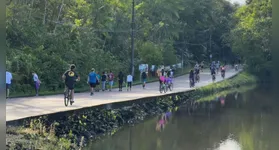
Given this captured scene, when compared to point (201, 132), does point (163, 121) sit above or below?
above

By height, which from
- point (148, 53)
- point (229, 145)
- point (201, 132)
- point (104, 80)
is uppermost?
point (148, 53)

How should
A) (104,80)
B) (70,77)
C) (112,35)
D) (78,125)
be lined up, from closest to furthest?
(78,125) → (70,77) → (104,80) → (112,35)

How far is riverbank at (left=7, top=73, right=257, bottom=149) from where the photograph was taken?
11648 mm

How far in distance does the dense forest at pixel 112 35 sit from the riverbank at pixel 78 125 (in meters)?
6.69

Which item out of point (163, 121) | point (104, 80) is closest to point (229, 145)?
point (163, 121)

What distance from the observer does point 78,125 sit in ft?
52.6

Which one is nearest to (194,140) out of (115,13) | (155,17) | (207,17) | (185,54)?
(115,13)

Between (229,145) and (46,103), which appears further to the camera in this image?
(46,103)

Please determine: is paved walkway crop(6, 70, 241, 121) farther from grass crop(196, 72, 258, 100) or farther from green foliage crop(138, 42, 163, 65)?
green foliage crop(138, 42, 163, 65)

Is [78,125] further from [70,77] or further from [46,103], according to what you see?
[46,103]

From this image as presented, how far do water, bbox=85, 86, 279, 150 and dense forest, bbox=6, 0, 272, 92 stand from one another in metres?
5.12

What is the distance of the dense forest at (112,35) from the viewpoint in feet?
88.7

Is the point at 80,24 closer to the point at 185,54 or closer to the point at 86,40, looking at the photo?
the point at 86,40

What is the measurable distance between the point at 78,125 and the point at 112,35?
89.1 ft
